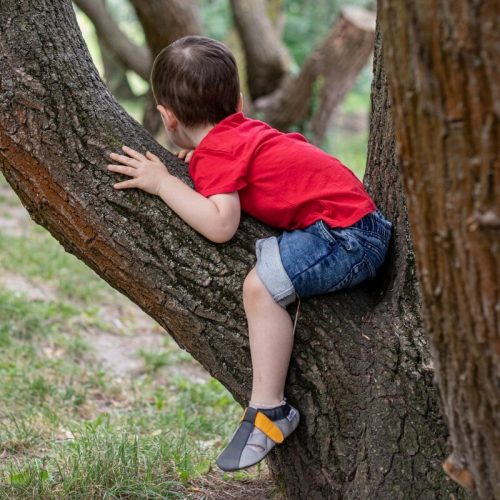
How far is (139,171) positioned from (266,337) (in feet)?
2.13

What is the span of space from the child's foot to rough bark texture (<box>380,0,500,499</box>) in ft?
2.38

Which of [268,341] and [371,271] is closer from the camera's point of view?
[268,341]

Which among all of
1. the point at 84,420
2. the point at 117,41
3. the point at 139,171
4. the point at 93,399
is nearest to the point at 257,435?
the point at 139,171

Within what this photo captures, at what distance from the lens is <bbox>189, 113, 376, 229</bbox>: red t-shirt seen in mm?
2576

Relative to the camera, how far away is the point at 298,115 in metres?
9.21

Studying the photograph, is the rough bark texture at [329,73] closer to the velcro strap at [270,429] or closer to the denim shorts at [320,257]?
the denim shorts at [320,257]

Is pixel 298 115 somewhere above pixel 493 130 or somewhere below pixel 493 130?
below

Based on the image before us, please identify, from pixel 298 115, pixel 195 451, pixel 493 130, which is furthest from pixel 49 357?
pixel 298 115

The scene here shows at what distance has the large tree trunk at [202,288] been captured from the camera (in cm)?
241

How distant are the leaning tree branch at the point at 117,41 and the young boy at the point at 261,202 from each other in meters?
7.67

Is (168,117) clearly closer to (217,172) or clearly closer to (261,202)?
(217,172)

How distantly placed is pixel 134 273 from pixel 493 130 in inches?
51.4

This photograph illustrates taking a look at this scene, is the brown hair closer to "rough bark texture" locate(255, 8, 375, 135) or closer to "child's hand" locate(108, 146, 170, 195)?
"child's hand" locate(108, 146, 170, 195)

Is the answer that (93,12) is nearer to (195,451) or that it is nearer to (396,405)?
(195,451)
